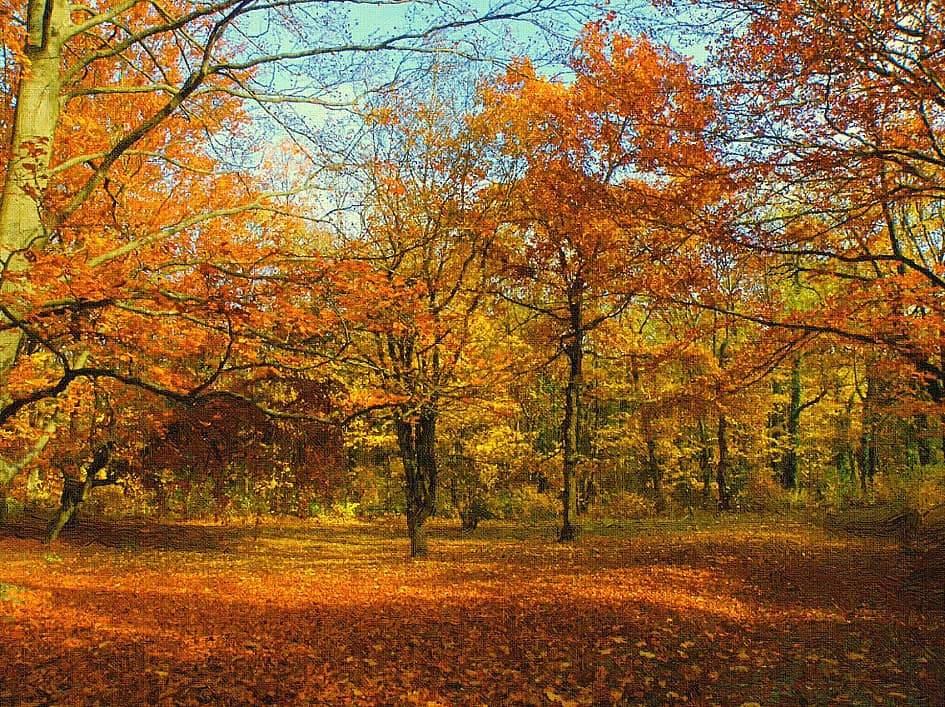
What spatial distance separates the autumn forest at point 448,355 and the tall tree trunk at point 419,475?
0.09m

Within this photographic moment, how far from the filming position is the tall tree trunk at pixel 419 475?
16016mm

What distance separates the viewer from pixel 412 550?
16047 millimetres

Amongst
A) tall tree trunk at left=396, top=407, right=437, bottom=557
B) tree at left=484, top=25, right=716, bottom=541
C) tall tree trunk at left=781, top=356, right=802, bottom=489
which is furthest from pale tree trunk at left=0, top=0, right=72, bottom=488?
tall tree trunk at left=781, top=356, right=802, bottom=489

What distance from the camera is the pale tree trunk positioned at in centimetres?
570

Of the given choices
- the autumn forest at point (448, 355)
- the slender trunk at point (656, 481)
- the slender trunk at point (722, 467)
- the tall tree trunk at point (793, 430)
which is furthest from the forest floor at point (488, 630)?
the tall tree trunk at point (793, 430)

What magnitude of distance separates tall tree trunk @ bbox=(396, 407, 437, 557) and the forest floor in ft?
3.84

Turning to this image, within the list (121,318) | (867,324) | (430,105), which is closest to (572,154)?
(430,105)

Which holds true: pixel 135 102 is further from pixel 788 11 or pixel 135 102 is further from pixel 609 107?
pixel 788 11

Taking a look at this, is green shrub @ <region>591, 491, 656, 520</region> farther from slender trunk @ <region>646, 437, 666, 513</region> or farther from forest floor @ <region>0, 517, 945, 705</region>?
forest floor @ <region>0, 517, 945, 705</region>

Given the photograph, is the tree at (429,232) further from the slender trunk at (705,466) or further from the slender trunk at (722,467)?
the slender trunk at (705,466)

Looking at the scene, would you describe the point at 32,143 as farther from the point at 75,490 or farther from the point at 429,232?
the point at 75,490

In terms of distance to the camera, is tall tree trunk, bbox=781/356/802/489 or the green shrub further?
tall tree trunk, bbox=781/356/802/489

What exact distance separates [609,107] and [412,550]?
414 inches

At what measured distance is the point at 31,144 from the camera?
5730 mm
